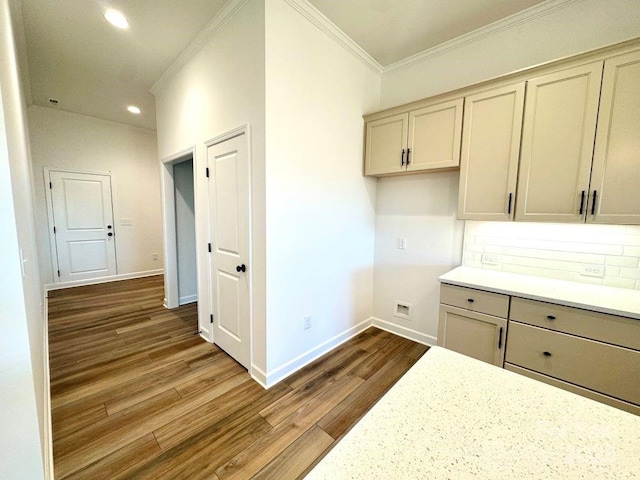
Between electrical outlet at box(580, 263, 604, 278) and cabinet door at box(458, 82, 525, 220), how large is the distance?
66 centimetres

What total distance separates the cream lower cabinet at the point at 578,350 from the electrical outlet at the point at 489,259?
1.92ft

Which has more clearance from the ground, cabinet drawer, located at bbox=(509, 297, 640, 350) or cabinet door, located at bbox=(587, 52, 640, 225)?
cabinet door, located at bbox=(587, 52, 640, 225)

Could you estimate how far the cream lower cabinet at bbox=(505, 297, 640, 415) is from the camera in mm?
1475

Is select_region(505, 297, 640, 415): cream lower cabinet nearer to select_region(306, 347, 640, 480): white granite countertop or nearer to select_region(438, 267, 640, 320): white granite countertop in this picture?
select_region(438, 267, 640, 320): white granite countertop

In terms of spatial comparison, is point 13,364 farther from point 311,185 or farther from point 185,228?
point 185,228

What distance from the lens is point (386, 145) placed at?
2615mm

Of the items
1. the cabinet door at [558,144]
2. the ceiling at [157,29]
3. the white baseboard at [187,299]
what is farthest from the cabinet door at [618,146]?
the white baseboard at [187,299]

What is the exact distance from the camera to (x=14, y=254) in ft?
3.17

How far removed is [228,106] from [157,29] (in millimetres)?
1018

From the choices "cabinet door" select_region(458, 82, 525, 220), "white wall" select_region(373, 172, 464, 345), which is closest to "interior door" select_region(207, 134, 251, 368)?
"white wall" select_region(373, 172, 464, 345)

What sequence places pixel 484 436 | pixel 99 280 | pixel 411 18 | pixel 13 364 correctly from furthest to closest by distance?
pixel 99 280 < pixel 411 18 < pixel 13 364 < pixel 484 436

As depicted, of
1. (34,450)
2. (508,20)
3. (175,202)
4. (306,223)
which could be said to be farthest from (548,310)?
(175,202)

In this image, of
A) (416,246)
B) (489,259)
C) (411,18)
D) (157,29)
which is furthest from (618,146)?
(157,29)

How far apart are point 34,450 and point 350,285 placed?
2.35 m
